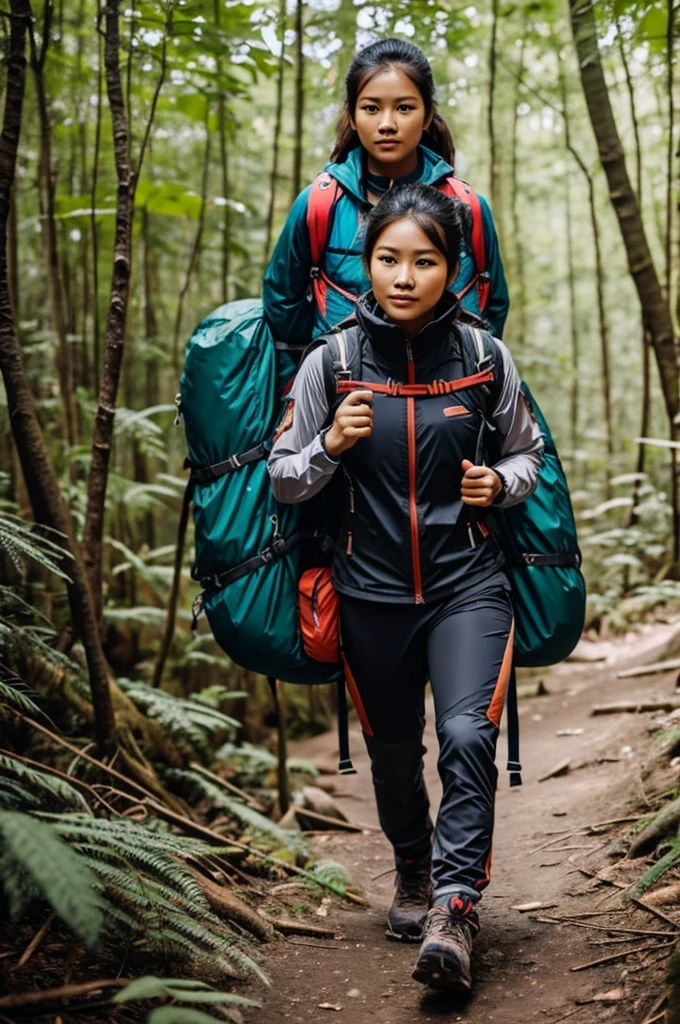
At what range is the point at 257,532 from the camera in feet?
12.4

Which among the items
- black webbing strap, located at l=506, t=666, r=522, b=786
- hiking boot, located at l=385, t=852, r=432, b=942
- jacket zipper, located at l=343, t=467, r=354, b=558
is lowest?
hiking boot, located at l=385, t=852, r=432, b=942

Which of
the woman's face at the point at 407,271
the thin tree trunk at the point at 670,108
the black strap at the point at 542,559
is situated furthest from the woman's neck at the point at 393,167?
the thin tree trunk at the point at 670,108

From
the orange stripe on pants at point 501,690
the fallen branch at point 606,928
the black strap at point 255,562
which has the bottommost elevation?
the fallen branch at point 606,928

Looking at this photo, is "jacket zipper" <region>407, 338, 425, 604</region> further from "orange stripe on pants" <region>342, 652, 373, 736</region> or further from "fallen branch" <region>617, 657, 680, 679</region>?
"fallen branch" <region>617, 657, 680, 679</region>

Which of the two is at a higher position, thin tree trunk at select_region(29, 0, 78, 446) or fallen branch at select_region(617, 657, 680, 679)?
thin tree trunk at select_region(29, 0, 78, 446)

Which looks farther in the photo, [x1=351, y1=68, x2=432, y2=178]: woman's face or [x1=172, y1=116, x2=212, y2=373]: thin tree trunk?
[x1=172, y1=116, x2=212, y2=373]: thin tree trunk

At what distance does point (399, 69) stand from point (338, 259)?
2.52 feet

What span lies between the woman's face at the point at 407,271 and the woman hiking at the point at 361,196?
0.30 metres

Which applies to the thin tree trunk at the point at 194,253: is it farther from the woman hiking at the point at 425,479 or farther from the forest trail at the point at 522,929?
the forest trail at the point at 522,929

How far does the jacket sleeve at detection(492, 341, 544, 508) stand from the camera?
3451 mm

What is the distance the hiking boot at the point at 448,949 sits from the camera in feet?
9.55

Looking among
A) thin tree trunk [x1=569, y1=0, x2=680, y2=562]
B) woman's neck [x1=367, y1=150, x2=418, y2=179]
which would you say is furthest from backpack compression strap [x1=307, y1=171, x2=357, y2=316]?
thin tree trunk [x1=569, y1=0, x2=680, y2=562]

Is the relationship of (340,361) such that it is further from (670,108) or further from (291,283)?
(670,108)

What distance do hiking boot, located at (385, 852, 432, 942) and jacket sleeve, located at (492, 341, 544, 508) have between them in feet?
5.32
